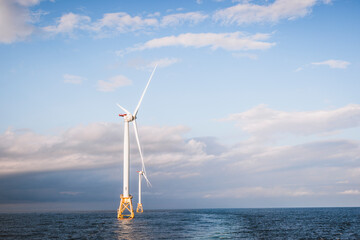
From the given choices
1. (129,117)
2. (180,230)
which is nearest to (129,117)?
(129,117)

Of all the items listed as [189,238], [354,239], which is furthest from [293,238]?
[189,238]

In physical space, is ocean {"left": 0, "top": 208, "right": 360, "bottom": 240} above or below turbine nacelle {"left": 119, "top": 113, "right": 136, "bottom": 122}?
below

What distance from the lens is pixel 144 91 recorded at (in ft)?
276

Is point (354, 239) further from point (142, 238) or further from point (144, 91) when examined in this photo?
point (144, 91)

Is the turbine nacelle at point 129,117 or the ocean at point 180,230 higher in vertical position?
the turbine nacelle at point 129,117

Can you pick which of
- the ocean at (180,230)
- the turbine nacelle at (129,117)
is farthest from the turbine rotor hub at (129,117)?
the ocean at (180,230)

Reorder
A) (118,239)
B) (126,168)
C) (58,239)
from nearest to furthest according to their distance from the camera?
(118,239)
(58,239)
(126,168)

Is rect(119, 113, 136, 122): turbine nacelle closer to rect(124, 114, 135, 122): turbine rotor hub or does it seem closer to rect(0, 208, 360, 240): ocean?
rect(124, 114, 135, 122): turbine rotor hub

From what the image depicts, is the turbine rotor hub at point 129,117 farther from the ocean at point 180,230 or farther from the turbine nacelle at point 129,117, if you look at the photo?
the ocean at point 180,230

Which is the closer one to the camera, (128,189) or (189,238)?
(189,238)

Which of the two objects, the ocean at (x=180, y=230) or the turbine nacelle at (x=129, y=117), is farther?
the turbine nacelle at (x=129, y=117)

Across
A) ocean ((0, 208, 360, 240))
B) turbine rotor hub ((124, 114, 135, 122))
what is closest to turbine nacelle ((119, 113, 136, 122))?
turbine rotor hub ((124, 114, 135, 122))

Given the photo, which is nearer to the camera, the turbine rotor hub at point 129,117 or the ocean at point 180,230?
→ the ocean at point 180,230

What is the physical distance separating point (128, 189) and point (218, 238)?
32.3 m
